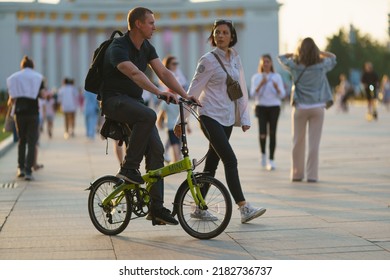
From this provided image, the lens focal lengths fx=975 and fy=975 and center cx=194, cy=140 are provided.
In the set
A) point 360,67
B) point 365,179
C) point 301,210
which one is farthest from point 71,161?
point 360,67

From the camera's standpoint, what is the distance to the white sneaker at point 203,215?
748cm

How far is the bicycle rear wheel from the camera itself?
773 centimetres

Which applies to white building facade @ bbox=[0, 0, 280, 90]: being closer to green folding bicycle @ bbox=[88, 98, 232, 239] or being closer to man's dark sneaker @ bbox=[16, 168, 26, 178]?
man's dark sneaker @ bbox=[16, 168, 26, 178]

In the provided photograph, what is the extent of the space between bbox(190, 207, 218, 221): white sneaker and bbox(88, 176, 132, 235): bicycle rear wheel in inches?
20.9

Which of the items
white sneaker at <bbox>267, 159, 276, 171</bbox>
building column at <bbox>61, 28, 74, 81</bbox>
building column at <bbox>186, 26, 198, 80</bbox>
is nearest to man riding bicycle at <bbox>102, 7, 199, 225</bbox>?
A: white sneaker at <bbox>267, 159, 276, 171</bbox>

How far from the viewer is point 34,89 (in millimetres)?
13219

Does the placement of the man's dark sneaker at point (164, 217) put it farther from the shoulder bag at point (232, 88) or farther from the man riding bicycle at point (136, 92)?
the shoulder bag at point (232, 88)

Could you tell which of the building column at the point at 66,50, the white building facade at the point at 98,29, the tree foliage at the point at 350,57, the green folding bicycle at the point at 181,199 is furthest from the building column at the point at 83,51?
the green folding bicycle at the point at 181,199

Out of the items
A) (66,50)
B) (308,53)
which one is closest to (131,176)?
(308,53)

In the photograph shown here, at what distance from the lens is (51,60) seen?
304 feet

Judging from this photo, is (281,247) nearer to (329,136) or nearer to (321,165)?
(321,165)

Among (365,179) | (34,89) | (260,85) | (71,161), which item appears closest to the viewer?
(365,179)

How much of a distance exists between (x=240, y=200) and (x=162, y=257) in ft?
5.51

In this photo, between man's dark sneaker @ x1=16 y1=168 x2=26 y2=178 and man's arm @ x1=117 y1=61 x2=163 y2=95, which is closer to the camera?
man's arm @ x1=117 y1=61 x2=163 y2=95
